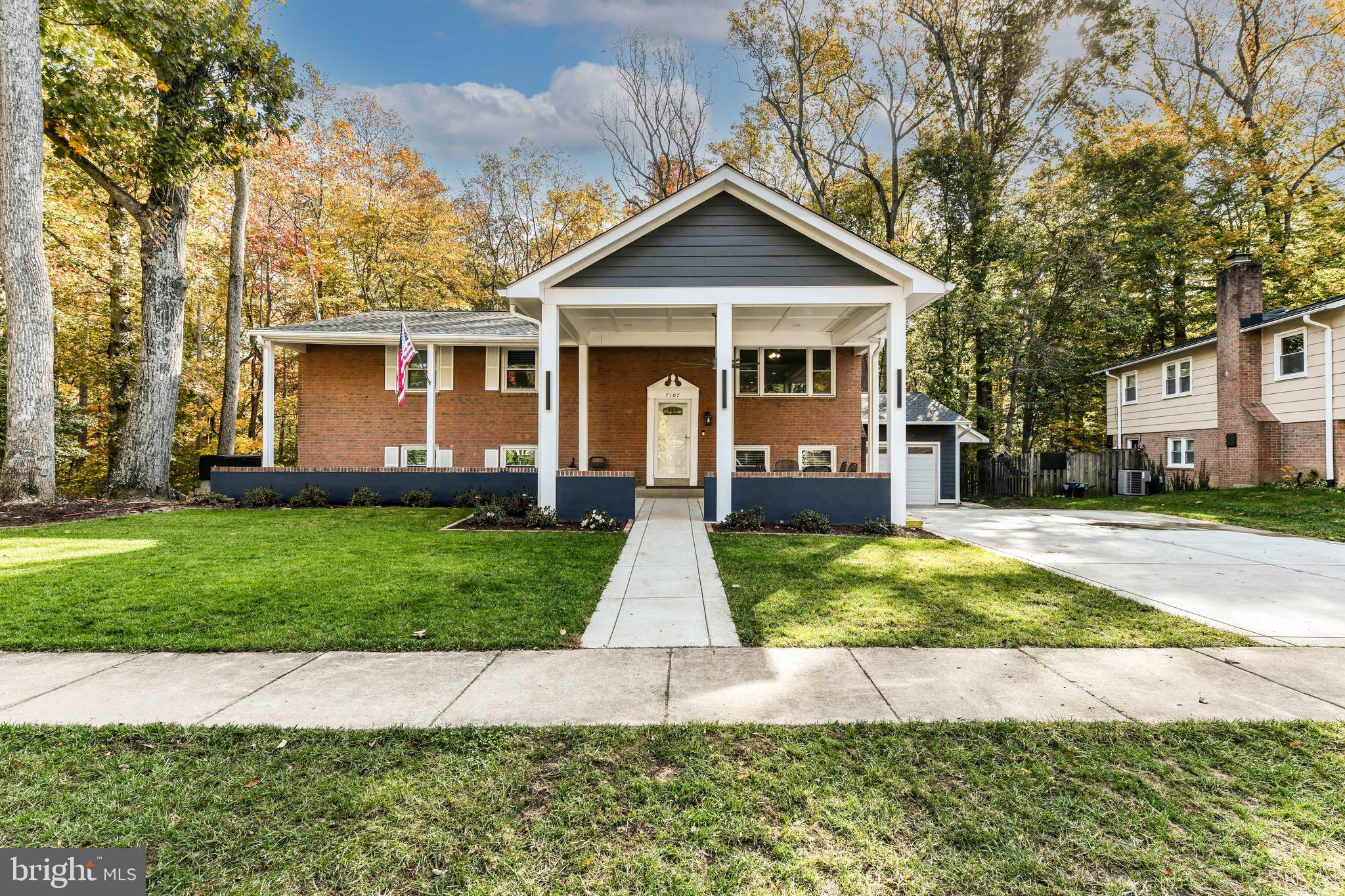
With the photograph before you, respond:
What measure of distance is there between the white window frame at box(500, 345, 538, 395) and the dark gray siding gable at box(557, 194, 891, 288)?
16.7ft

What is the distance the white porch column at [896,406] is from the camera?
9.52m

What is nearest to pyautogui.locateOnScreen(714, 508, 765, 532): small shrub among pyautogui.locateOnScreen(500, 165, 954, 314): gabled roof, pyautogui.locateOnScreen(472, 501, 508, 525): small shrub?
pyautogui.locateOnScreen(472, 501, 508, 525): small shrub

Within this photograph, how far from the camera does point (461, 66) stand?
2139cm

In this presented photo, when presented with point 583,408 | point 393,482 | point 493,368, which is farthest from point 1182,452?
point 393,482

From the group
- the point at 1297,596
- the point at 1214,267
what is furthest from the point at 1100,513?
the point at 1214,267

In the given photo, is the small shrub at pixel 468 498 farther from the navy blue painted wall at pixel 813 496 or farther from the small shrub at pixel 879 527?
the small shrub at pixel 879 527

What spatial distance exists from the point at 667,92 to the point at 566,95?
4237mm

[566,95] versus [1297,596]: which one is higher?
[566,95]

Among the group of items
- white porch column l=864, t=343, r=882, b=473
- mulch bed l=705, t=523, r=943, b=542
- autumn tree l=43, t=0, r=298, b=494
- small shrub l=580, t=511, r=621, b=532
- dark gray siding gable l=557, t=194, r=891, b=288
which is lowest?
mulch bed l=705, t=523, r=943, b=542

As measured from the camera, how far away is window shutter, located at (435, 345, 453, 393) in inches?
565

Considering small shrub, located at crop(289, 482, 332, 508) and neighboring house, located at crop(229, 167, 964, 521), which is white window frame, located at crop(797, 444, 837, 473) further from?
small shrub, located at crop(289, 482, 332, 508)

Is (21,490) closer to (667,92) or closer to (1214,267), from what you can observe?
→ (667,92)

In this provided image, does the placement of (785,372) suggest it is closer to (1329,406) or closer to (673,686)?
(673,686)

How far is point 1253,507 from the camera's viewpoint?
12.6m
